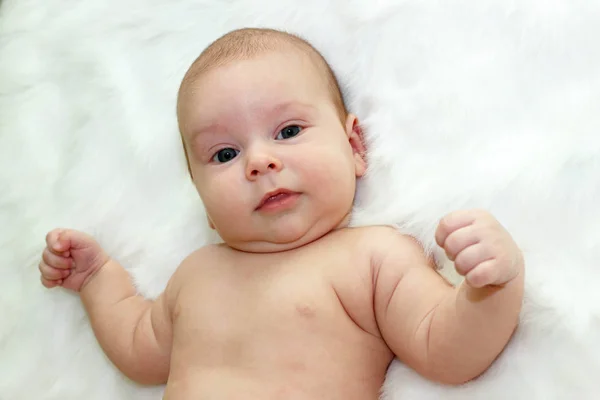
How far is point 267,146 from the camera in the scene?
3.15 ft

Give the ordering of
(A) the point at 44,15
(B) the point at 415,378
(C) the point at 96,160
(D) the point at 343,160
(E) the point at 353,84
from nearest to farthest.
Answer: (B) the point at 415,378 < (D) the point at 343,160 < (E) the point at 353,84 < (C) the point at 96,160 < (A) the point at 44,15

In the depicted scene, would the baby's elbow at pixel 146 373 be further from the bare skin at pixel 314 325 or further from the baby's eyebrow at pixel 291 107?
the baby's eyebrow at pixel 291 107

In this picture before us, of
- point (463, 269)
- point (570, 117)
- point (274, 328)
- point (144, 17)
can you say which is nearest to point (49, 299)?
point (274, 328)

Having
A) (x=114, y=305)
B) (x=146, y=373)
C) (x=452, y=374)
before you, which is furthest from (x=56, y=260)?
(x=452, y=374)

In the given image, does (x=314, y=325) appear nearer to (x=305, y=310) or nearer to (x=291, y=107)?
(x=305, y=310)

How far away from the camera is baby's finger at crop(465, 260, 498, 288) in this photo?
701 millimetres

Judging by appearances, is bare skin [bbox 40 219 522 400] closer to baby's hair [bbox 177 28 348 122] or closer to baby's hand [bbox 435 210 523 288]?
baby's hand [bbox 435 210 523 288]

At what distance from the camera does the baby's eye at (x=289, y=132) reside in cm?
99

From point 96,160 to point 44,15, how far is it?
365 millimetres

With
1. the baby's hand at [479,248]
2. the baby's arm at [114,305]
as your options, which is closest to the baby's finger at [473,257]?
the baby's hand at [479,248]

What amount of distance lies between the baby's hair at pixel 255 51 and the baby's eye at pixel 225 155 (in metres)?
0.11

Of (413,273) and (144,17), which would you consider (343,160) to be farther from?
(144,17)

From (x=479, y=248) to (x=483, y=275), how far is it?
0.10 feet

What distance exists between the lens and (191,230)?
1.15 meters
